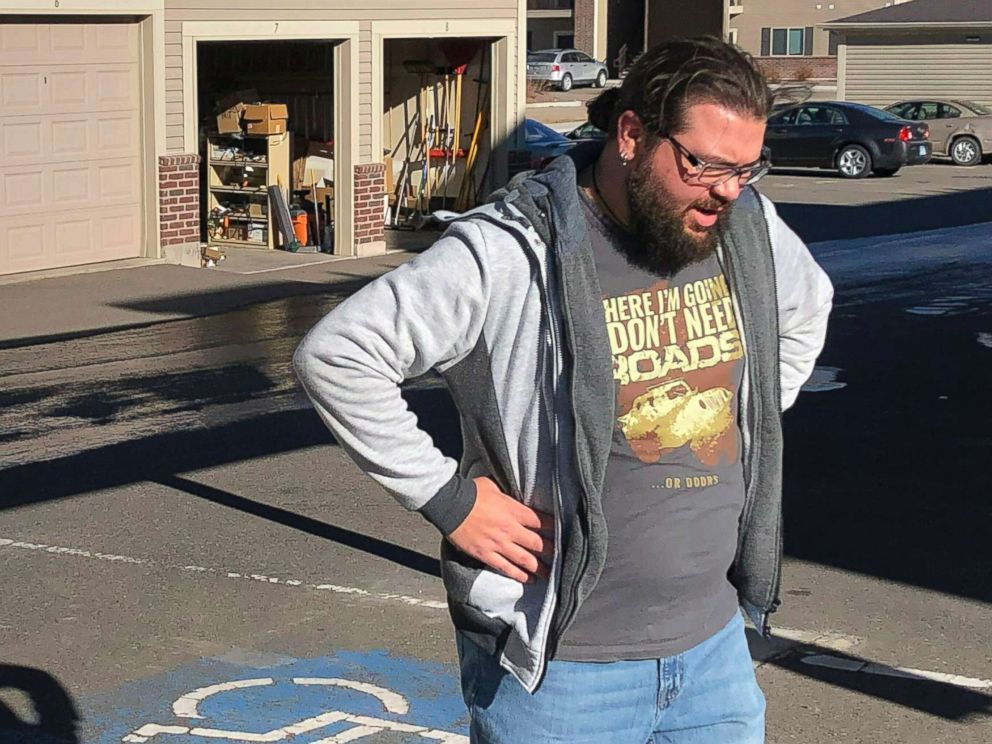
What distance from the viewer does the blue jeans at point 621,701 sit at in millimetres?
3074

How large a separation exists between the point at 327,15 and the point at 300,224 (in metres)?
2.61

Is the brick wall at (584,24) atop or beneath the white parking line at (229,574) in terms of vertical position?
atop

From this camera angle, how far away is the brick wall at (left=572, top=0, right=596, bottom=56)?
7131cm

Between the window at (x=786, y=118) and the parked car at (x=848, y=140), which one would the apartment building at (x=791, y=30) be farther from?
the parked car at (x=848, y=140)

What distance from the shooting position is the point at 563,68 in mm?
64062

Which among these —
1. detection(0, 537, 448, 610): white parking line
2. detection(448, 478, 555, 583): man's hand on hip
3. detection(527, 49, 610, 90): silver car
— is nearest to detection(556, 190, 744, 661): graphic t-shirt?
detection(448, 478, 555, 583): man's hand on hip

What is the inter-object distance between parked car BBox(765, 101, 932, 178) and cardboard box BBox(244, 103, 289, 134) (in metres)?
14.3

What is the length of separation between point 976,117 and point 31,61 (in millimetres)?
23887

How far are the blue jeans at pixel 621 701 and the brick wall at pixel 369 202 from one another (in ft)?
55.1

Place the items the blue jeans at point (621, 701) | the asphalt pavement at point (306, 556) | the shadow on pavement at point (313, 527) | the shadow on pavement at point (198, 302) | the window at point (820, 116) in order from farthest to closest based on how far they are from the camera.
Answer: the window at point (820, 116) → the shadow on pavement at point (198, 302) → the shadow on pavement at point (313, 527) → the asphalt pavement at point (306, 556) → the blue jeans at point (621, 701)

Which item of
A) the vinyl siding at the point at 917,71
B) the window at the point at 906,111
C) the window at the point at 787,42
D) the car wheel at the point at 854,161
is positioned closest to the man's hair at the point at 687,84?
the car wheel at the point at 854,161

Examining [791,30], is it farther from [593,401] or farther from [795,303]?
[593,401]

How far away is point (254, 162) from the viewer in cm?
2023

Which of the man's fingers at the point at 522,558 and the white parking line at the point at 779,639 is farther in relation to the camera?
the white parking line at the point at 779,639
